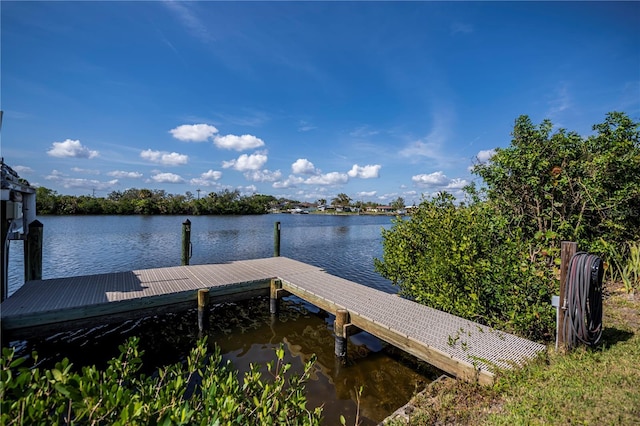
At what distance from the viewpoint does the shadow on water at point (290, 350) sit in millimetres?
4699

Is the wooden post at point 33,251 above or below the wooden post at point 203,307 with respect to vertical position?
above

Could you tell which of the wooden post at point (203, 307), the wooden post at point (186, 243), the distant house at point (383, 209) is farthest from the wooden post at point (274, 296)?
the distant house at point (383, 209)

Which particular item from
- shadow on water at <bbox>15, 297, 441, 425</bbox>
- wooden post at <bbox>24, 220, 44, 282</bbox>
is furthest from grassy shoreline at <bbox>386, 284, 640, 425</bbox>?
wooden post at <bbox>24, 220, 44, 282</bbox>

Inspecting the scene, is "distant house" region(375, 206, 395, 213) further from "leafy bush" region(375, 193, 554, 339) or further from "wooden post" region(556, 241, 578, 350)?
"wooden post" region(556, 241, 578, 350)

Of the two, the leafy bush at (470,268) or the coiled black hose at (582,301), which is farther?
the leafy bush at (470,268)

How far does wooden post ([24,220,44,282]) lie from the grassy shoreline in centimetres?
817

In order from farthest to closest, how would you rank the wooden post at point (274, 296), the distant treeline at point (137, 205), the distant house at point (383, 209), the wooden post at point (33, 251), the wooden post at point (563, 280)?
1. the distant house at point (383, 209)
2. the distant treeline at point (137, 205)
3. the wooden post at point (274, 296)
4. the wooden post at point (33, 251)
5. the wooden post at point (563, 280)

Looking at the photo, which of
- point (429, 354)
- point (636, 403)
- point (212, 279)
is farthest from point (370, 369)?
point (212, 279)

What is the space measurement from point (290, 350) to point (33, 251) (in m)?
6.36

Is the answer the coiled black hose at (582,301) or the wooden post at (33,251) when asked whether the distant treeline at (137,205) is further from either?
the coiled black hose at (582,301)

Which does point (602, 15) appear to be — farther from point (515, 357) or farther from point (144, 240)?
point (144, 240)

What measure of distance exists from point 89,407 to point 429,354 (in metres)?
4.23

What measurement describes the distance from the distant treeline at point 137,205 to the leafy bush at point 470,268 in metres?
52.4

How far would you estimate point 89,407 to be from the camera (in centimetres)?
126
